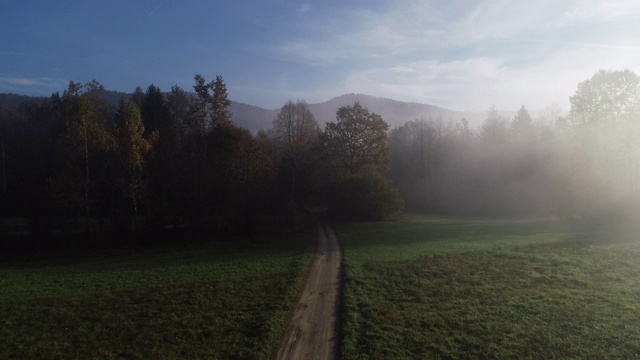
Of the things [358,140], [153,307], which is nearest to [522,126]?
[358,140]

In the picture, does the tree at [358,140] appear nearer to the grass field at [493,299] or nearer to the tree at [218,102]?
the tree at [218,102]

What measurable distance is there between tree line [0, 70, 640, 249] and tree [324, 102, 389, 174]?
0.41 ft

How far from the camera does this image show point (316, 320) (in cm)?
1380

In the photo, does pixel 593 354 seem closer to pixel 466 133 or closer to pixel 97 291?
pixel 97 291

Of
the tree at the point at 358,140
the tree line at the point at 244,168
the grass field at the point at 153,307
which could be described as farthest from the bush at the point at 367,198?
the grass field at the point at 153,307

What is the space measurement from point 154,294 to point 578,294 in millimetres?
16129

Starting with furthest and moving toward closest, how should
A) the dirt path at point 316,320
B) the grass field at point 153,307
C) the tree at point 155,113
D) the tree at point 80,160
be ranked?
the tree at point 155,113
the tree at point 80,160
the grass field at point 153,307
the dirt path at point 316,320

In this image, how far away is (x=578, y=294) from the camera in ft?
53.4

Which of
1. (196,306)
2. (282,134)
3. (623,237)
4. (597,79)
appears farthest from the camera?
(282,134)

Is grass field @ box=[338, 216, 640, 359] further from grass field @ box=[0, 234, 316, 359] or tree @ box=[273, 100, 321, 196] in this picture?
tree @ box=[273, 100, 321, 196]

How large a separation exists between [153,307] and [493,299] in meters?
12.1

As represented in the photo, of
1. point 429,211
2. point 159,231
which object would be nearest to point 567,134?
point 429,211

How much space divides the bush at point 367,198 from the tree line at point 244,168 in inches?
4.6

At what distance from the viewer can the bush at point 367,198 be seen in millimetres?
43969
